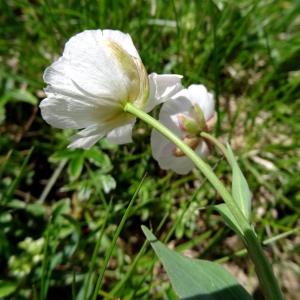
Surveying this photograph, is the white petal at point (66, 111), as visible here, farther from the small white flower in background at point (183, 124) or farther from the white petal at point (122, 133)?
the small white flower in background at point (183, 124)

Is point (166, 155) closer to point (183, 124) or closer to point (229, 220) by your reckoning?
point (183, 124)

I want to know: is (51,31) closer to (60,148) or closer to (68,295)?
(60,148)

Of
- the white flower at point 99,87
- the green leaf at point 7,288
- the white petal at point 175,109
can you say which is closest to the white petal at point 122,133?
the white flower at point 99,87

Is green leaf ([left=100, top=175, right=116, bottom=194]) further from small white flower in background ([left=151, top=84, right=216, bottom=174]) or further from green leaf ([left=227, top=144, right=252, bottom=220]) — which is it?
green leaf ([left=227, top=144, right=252, bottom=220])

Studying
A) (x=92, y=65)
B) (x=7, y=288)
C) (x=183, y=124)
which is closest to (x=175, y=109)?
(x=183, y=124)

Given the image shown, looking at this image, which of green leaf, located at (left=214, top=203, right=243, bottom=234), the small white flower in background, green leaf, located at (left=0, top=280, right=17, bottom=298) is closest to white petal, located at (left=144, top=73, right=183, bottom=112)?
the small white flower in background

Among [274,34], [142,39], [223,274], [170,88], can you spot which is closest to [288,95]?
[274,34]
